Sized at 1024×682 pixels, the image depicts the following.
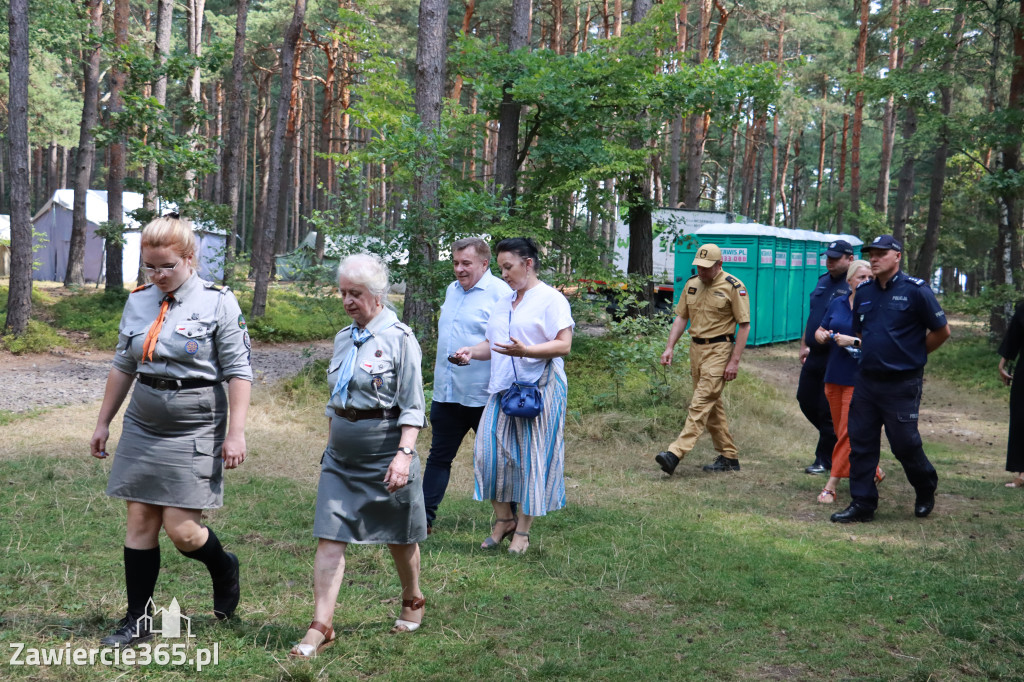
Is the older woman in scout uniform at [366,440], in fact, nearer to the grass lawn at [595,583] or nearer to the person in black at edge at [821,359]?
the grass lawn at [595,583]

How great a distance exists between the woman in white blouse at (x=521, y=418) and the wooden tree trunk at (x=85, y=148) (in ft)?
55.8

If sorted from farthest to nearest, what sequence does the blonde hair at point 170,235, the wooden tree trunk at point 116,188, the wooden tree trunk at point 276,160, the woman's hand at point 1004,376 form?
the wooden tree trunk at point 276,160
the wooden tree trunk at point 116,188
the woman's hand at point 1004,376
the blonde hair at point 170,235

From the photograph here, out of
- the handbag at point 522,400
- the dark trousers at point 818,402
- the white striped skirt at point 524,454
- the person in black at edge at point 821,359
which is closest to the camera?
the handbag at point 522,400

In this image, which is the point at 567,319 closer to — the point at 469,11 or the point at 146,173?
the point at 146,173

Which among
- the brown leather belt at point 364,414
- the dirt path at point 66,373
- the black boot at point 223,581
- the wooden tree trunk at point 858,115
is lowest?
the dirt path at point 66,373

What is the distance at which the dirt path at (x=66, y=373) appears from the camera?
398 inches

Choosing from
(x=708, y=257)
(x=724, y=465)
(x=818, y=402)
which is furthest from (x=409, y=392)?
(x=818, y=402)

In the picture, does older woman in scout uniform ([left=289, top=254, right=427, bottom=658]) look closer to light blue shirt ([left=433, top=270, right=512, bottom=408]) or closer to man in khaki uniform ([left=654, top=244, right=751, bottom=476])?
light blue shirt ([left=433, top=270, right=512, bottom=408])

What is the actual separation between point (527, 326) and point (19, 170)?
40.9 feet

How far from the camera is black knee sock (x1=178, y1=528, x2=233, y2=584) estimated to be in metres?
3.61

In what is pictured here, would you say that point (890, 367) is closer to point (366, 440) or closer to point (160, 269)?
point (366, 440)

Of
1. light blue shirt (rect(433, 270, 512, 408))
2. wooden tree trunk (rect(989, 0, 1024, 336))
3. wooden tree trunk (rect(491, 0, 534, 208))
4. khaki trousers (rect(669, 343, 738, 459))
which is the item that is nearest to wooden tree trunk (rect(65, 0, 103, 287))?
wooden tree trunk (rect(491, 0, 534, 208))

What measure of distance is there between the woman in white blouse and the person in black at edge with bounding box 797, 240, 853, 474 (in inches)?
132

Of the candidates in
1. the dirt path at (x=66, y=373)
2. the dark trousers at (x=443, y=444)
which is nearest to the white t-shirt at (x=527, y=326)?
the dark trousers at (x=443, y=444)
